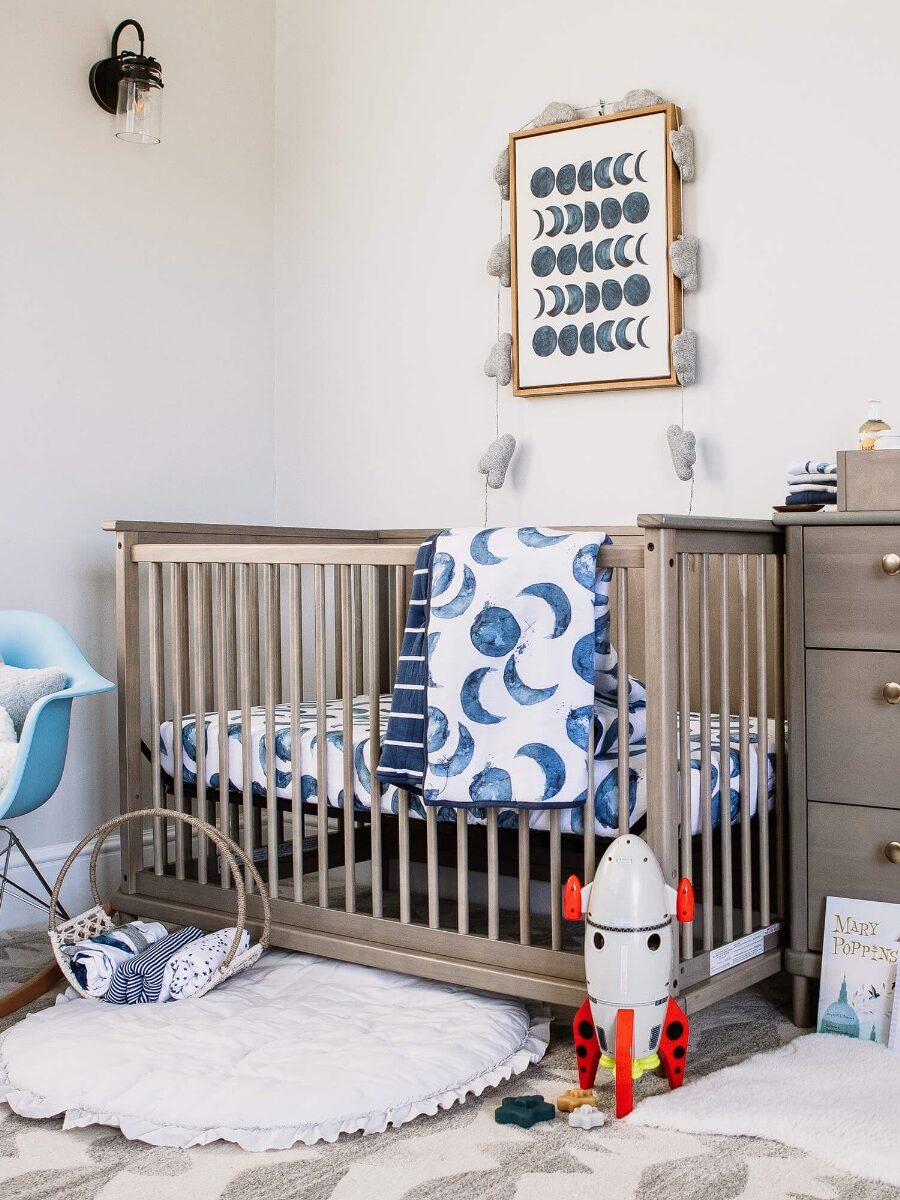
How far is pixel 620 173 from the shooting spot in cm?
265

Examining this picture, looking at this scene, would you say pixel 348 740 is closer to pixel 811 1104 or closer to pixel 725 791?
pixel 725 791

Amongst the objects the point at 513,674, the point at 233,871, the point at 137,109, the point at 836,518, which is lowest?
the point at 233,871

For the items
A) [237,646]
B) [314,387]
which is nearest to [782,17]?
[314,387]

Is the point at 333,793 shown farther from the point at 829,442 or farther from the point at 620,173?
the point at 620,173

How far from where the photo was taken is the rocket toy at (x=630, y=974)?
1691mm

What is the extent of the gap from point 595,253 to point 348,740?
123cm

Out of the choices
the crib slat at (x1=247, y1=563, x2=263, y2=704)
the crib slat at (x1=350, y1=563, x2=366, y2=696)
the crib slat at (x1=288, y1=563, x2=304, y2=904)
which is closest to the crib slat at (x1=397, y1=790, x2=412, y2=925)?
the crib slat at (x1=288, y1=563, x2=304, y2=904)

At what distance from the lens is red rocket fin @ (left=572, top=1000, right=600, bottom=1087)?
1732 mm

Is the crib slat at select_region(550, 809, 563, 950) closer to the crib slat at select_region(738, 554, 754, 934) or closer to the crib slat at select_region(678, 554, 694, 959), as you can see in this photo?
the crib slat at select_region(678, 554, 694, 959)

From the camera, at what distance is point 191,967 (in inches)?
83.5

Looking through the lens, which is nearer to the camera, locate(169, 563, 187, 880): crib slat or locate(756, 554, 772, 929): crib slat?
locate(756, 554, 772, 929): crib slat

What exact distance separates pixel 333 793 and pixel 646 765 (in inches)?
24.8

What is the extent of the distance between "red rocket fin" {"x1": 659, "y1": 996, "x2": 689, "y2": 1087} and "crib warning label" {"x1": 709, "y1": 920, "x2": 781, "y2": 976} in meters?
0.17

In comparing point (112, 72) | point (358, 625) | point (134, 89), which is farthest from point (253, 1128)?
point (112, 72)
